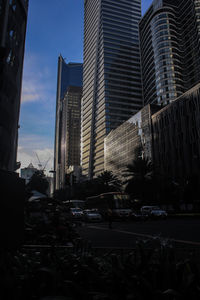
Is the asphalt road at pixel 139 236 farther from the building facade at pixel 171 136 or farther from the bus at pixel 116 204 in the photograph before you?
the building facade at pixel 171 136

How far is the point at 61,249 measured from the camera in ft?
16.8

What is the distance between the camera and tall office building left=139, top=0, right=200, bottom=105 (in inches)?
4109

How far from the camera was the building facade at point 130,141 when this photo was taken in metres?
75.3

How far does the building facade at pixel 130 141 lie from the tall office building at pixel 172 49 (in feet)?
74.9

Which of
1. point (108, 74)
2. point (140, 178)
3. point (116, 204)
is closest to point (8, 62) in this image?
point (116, 204)

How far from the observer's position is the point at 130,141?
87312 mm

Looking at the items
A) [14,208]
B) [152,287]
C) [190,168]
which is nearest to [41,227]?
[14,208]

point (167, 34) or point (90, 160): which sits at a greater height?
point (167, 34)

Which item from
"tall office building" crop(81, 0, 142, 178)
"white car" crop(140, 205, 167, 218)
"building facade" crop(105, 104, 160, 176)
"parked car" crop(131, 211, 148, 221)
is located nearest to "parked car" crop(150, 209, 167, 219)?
"white car" crop(140, 205, 167, 218)

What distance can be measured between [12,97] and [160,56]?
3403 inches

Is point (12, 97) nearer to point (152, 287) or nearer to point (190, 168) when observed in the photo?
point (152, 287)

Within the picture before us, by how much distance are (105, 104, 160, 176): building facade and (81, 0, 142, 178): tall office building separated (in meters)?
17.2

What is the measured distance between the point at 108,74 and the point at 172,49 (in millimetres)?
37504

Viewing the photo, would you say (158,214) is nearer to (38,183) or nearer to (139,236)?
(139,236)
